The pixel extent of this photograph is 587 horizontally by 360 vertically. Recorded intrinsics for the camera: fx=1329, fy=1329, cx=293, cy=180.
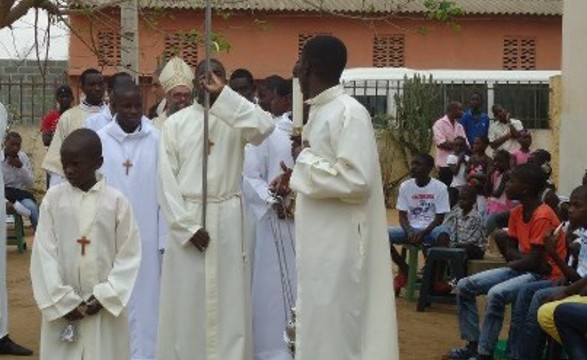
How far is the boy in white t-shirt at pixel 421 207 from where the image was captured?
1182 centimetres

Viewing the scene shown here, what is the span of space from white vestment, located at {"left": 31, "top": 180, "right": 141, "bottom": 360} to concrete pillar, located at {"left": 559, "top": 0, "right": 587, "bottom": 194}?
6.18 m

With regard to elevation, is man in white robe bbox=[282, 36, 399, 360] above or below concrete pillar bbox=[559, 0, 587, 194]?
below

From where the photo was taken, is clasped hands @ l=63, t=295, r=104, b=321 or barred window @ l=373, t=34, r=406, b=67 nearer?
clasped hands @ l=63, t=295, r=104, b=321

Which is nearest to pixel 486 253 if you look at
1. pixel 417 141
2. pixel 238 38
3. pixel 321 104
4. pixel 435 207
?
pixel 435 207

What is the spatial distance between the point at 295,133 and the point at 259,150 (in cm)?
73

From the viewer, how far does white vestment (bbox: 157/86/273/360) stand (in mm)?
8164

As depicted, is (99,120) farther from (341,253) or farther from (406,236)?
(406,236)

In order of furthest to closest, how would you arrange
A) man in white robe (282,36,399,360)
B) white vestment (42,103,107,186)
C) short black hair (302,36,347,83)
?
1. white vestment (42,103,107,186)
2. short black hair (302,36,347,83)
3. man in white robe (282,36,399,360)

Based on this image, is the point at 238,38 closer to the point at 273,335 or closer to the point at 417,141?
the point at 417,141


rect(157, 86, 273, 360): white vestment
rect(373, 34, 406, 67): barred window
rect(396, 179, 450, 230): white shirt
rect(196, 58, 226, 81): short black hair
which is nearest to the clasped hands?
rect(157, 86, 273, 360): white vestment

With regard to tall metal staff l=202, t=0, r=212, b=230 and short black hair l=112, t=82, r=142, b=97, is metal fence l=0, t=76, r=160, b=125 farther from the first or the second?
tall metal staff l=202, t=0, r=212, b=230

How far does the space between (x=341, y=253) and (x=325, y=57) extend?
1022mm

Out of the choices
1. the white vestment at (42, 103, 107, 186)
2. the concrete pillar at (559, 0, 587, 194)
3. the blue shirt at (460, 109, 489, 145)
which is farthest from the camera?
the blue shirt at (460, 109, 489, 145)

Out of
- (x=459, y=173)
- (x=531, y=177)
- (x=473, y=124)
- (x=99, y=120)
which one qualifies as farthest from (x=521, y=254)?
(x=473, y=124)
